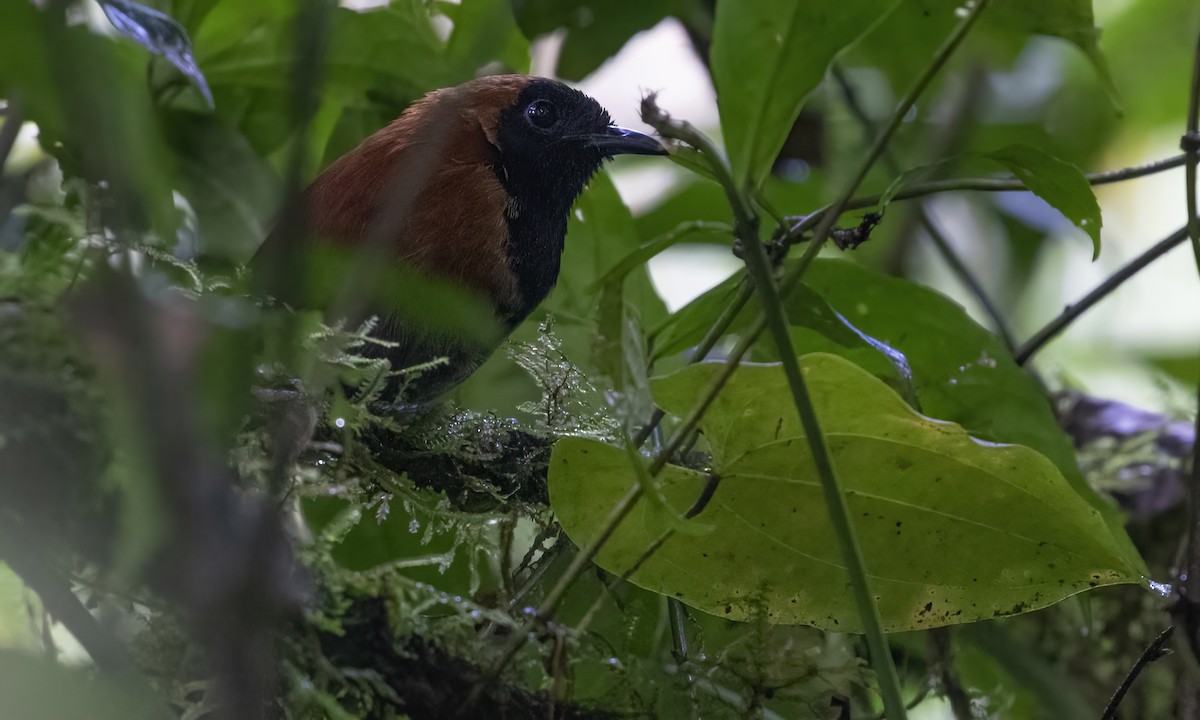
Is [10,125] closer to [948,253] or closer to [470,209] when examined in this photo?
[470,209]

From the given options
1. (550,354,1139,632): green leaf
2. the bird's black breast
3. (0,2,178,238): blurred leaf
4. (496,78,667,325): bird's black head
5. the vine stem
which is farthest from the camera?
(496,78,667,325): bird's black head

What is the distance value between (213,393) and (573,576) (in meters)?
0.39

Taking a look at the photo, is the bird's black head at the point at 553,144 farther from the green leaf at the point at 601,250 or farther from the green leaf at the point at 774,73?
the green leaf at the point at 774,73

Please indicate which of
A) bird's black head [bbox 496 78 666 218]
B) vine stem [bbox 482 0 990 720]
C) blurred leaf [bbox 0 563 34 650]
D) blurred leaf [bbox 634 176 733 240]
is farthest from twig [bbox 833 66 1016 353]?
blurred leaf [bbox 0 563 34 650]

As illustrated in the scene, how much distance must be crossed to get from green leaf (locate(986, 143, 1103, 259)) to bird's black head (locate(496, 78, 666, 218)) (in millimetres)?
610

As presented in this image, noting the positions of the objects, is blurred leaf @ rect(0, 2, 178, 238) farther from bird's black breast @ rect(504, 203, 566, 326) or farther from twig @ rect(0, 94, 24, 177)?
bird's black breast @ rect(504, 203, 566, 326)

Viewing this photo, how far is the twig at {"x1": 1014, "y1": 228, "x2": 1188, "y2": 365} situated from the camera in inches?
53.3

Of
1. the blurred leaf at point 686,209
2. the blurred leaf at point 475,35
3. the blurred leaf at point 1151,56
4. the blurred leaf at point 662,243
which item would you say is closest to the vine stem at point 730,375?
the blurred leaf at point 662,243

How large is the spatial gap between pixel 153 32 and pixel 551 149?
0.71 m

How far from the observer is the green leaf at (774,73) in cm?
119

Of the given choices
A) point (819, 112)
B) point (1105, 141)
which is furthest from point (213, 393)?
point (1105, 141)

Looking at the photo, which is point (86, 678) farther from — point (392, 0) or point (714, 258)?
point (714, 258)

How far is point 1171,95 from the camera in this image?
265 cm

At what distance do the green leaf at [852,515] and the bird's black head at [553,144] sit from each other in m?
0.73
